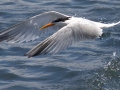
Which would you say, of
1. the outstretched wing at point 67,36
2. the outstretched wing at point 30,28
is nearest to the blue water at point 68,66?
the outstretched wing at point 30,28

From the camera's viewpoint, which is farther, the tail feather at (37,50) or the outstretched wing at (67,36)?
the outstretched wing at (67,36)

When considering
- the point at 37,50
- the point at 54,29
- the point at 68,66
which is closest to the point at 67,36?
the point at 37,50

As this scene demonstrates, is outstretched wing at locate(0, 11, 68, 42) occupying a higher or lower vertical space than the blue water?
higher

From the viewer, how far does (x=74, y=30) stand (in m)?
7.60

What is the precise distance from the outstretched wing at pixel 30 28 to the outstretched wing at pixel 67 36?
0.71 m

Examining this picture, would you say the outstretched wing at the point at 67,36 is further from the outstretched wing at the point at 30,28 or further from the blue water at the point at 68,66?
the blue water at the point at 68,66

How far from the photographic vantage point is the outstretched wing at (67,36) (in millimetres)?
6929

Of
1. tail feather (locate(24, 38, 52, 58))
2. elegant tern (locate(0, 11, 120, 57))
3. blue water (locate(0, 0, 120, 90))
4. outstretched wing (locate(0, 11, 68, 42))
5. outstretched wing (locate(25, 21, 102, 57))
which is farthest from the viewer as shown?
blue water (locate(0, 0, 120, 90))

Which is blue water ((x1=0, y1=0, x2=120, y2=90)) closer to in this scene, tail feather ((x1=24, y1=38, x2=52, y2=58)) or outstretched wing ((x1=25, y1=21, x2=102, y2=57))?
outstretched wing ((x1=25, y1=21, x2=102, y2=57))

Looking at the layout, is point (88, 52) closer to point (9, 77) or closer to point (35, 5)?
point (9, 77)

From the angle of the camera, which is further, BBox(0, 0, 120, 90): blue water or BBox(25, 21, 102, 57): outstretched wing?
BBox(0, 0, 120, 90): blue water

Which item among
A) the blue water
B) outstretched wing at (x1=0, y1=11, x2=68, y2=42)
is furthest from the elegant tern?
the blue water

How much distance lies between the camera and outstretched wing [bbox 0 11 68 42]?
8.27 m

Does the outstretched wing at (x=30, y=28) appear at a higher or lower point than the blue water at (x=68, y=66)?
higher
